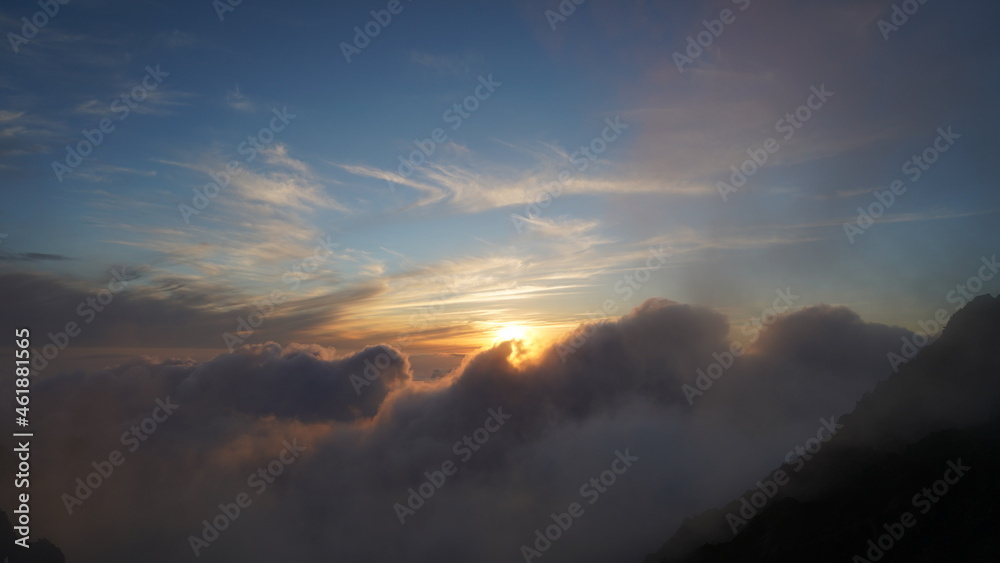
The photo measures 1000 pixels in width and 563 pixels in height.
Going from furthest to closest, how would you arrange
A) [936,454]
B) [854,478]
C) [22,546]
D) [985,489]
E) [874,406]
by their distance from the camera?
[22,546] < [874,406] < [854,478] < [936,454] < [985,489]

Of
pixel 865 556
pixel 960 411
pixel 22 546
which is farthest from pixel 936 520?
pixel 22 546

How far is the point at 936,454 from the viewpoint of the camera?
10600cm

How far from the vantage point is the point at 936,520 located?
98812mm

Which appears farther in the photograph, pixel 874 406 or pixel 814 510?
pixel 874 406

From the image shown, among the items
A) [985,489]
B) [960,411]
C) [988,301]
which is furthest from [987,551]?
[988,301]

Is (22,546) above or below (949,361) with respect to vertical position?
above

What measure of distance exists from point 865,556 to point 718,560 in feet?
211

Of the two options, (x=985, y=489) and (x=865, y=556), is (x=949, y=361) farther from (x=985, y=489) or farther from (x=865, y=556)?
(x=865, y=556)

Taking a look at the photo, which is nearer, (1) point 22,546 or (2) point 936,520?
(2) point 936,520

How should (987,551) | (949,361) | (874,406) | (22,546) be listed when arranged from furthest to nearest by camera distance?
(22,546) < (874,406) < (949,361) < (987,551)

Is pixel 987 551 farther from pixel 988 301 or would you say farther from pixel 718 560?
pixel 718 560

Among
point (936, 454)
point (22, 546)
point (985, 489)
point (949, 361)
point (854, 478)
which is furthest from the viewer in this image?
point (22, 546)

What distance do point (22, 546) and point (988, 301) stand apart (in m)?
361

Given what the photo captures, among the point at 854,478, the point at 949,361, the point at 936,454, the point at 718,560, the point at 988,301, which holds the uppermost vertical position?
the point at 988,301
